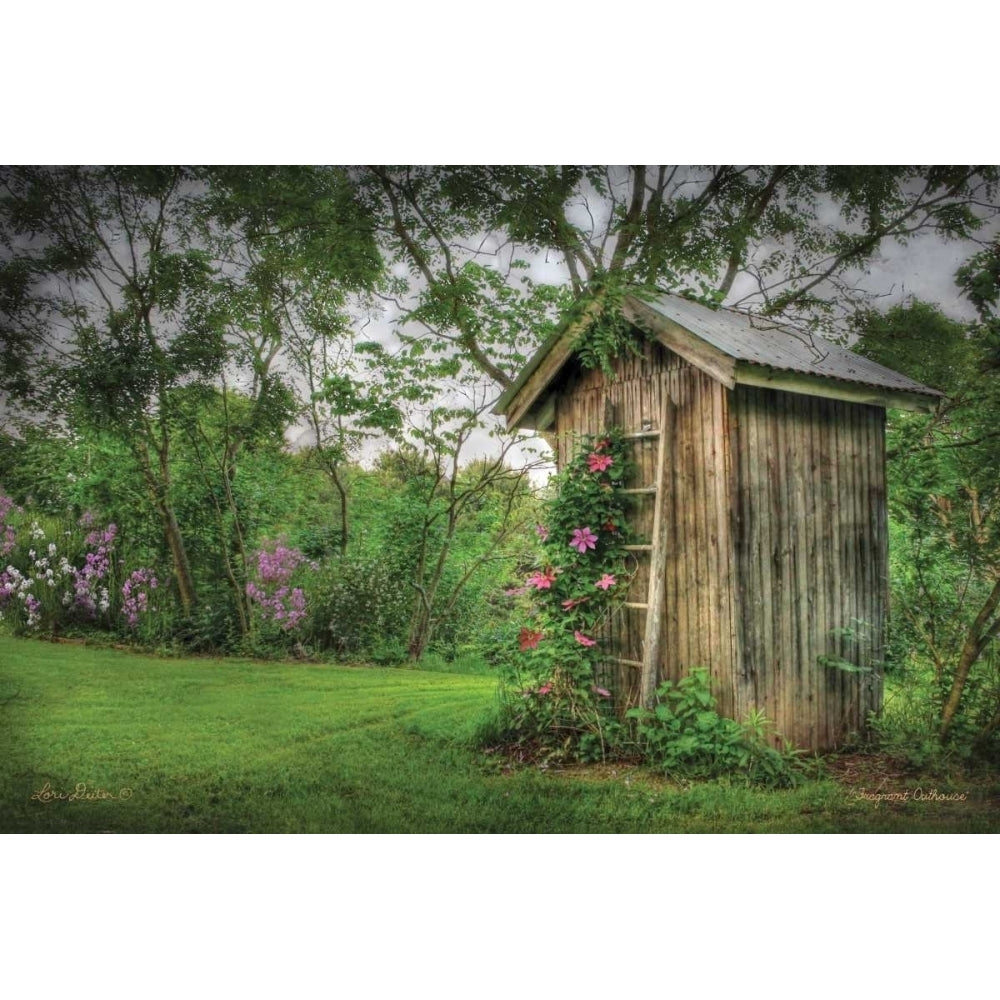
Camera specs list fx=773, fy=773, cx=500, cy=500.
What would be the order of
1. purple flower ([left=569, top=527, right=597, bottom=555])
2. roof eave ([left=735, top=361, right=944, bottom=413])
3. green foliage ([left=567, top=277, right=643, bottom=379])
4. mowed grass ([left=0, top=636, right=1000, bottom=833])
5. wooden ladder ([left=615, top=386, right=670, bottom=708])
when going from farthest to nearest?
purple flower ([left=569, top=527, right=597, bottom=555]), green foliage ([left=567, top=277, right=643, bottom=379]), wooden ladder ([left=615, top=386, right=670, bottom=708]), roof eave ([left=735, top=361, right=944, bottom=413]), mowed grass ([left=0, top=636, right=1000, bottom=833])

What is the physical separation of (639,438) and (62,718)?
141 inches

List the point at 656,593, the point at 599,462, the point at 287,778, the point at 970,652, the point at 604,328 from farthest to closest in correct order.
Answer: the point at 599,462 → the point at 604,328 → the point at 656,593 → the point at 970,652 → the point at 287,778

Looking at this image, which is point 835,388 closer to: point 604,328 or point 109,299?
point 604,328

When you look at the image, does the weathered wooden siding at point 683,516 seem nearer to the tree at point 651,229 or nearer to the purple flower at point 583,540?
the purple flower at point 583,540

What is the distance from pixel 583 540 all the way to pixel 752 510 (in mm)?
982

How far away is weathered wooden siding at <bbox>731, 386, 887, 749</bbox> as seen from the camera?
13.9 feet

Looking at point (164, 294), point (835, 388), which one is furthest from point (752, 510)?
point (164, 294)

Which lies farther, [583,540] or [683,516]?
[583,540]

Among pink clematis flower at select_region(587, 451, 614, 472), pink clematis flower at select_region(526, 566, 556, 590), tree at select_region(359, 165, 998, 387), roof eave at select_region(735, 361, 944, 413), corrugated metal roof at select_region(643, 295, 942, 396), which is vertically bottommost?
pink clematis flower at select_region(526, 566, 556, 590)

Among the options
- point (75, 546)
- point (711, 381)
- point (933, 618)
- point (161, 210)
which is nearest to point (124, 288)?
point (161, 210)

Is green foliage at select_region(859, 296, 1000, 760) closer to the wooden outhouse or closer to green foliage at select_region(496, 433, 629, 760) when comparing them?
the wooden outhouse

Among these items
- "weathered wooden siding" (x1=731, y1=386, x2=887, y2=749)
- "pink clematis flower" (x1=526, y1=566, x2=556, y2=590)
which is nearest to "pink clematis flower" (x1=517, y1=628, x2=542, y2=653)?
"pink clematis flower" (x1=526, y1=566, x2=556, y2=590)

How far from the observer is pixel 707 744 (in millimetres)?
4043

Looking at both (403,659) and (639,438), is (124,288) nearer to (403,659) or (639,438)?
(403,659)
